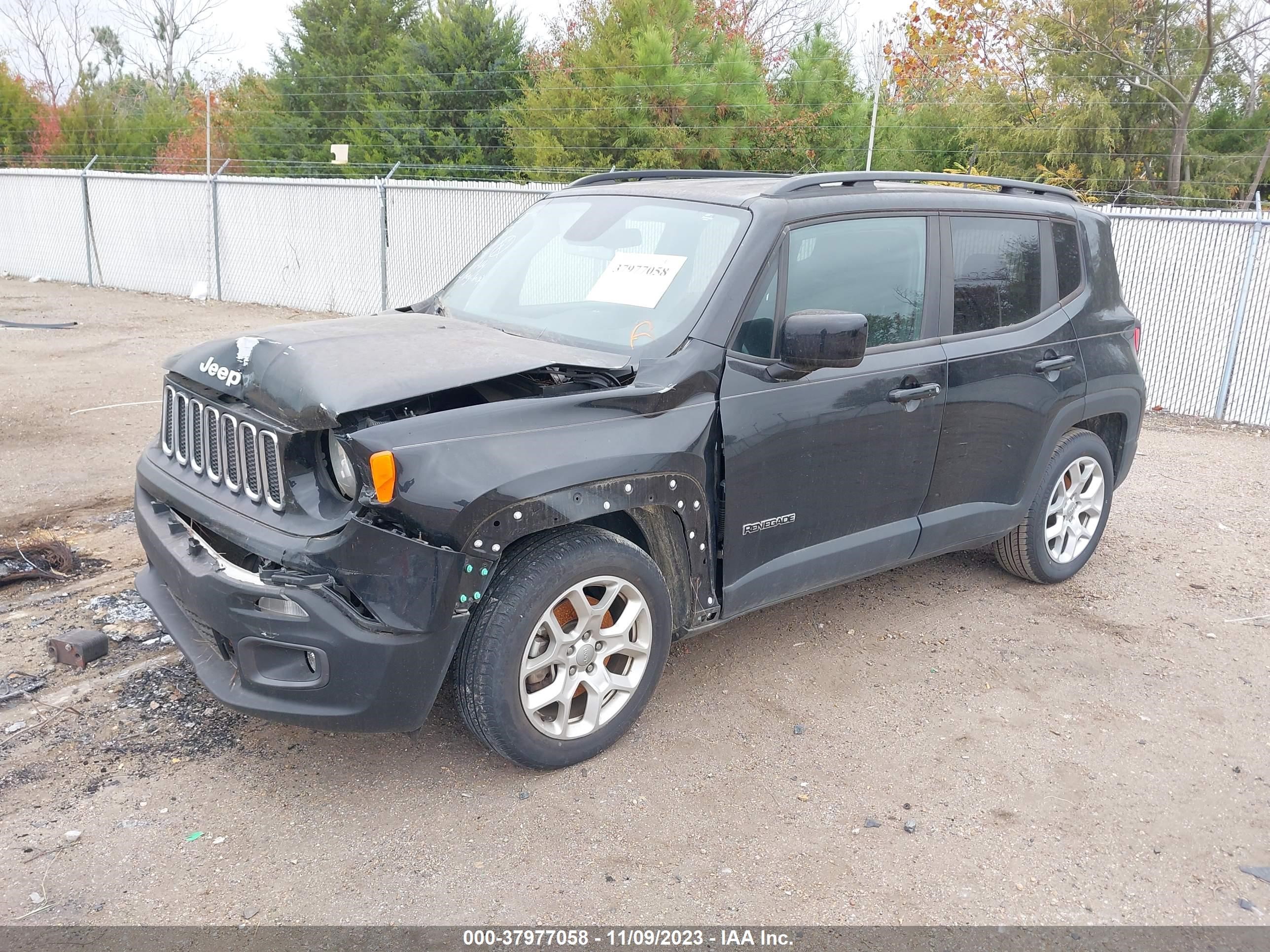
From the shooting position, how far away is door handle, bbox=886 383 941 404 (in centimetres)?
410

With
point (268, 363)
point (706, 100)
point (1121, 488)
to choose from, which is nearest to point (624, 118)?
point (706, 100)

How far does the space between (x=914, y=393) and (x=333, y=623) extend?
243 cm

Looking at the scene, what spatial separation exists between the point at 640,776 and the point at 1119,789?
1653 millimetres

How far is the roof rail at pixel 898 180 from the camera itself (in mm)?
3982

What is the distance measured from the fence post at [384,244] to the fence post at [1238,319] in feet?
33.3

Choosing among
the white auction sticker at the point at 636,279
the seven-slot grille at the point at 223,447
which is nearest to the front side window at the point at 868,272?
the white auction sticker at the point at 636,279

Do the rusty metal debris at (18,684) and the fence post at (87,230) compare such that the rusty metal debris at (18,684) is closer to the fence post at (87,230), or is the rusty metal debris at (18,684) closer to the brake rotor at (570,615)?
the brake rotor at (570,615)

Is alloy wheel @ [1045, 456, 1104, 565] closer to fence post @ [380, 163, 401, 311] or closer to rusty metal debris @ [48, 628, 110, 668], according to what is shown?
rusty metal debris @ [48, 628, 110, 668]

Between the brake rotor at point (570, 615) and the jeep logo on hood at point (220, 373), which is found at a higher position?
the jeep logo on hood at point (220, 373)

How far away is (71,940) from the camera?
267cm

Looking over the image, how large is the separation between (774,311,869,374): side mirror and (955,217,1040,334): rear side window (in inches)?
40.9

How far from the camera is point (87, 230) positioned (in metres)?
19.2

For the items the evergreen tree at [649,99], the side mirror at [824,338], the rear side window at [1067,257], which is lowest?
the side mirror at [824,338]

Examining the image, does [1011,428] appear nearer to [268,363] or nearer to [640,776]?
[640,776]
